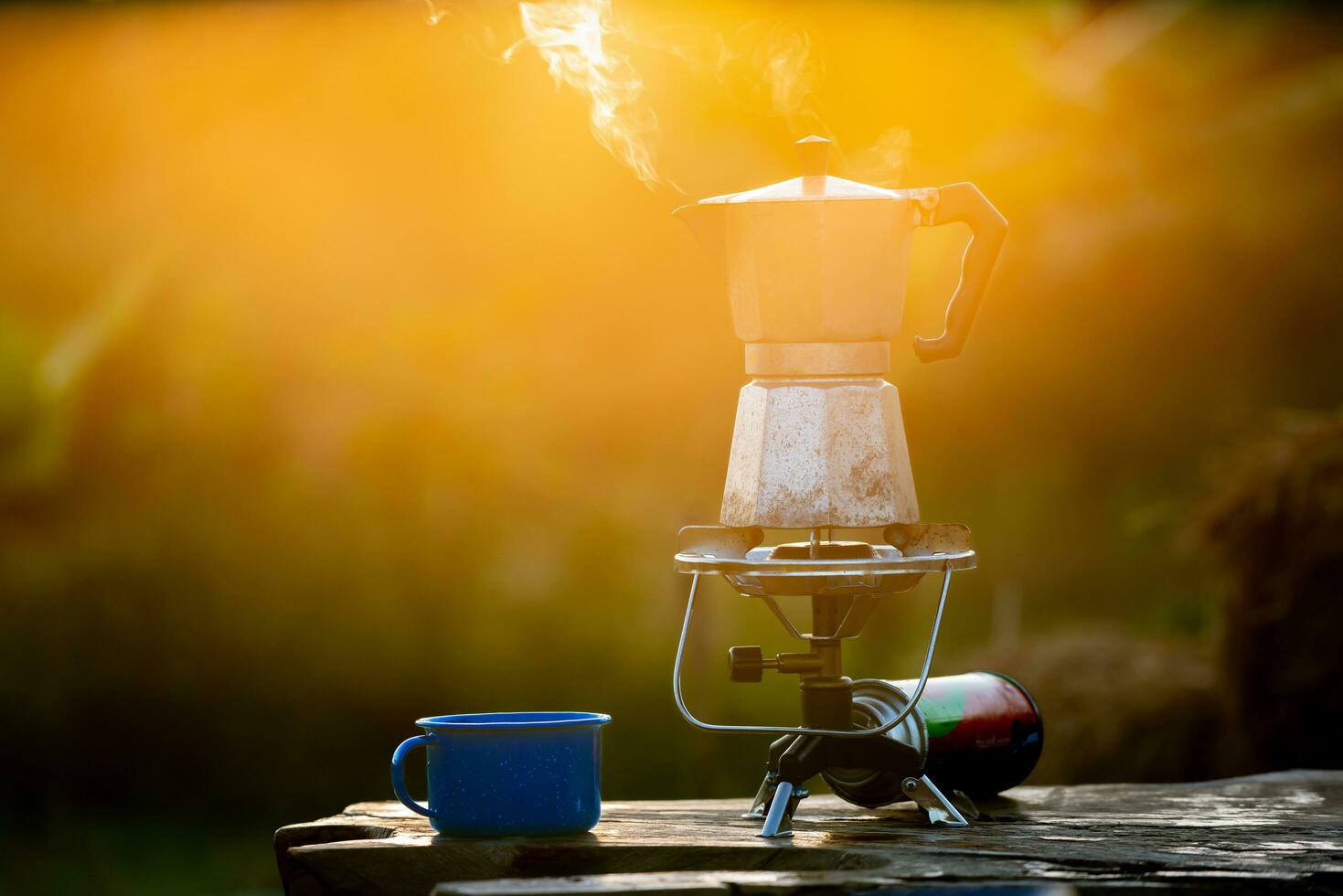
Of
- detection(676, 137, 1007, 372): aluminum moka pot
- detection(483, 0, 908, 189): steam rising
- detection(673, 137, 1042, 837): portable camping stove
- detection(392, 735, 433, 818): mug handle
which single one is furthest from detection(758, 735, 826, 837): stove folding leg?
detection(483, 0, 908, 189): steam rising

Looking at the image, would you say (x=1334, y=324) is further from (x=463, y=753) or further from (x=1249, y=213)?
(x=463, y=753)

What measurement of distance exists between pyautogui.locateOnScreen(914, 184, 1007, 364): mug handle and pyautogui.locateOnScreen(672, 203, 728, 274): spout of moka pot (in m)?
0.29

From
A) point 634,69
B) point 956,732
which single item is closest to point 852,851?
point 956,732

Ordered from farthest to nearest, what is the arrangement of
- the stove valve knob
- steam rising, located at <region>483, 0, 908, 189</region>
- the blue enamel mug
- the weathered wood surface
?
steam rising, located at <region>483, 0, 908, 189</region> → the stove valve knob → the blue enamel mug → the weathered wood surface

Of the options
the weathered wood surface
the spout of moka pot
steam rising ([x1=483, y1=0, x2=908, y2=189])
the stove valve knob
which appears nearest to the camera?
the weathered wood surface

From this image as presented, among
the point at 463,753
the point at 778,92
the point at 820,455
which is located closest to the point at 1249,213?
the point at 778,92

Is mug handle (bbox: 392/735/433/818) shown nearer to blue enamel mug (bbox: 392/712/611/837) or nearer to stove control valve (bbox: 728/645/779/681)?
blue enamel mug (bbox: 392/712/611/837)

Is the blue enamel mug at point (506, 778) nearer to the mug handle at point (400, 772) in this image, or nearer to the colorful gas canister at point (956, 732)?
the mug handle at point (400, 772)

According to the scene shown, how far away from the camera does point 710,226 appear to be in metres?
2.17

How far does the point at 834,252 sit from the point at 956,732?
74 cm

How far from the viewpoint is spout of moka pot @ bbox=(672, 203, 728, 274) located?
2148 millimetres

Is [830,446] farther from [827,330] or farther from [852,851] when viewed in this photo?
[852,851]

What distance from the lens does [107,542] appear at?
5.60 metres

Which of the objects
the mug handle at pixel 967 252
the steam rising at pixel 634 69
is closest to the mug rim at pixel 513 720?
the mug handle at pixel 967 252
